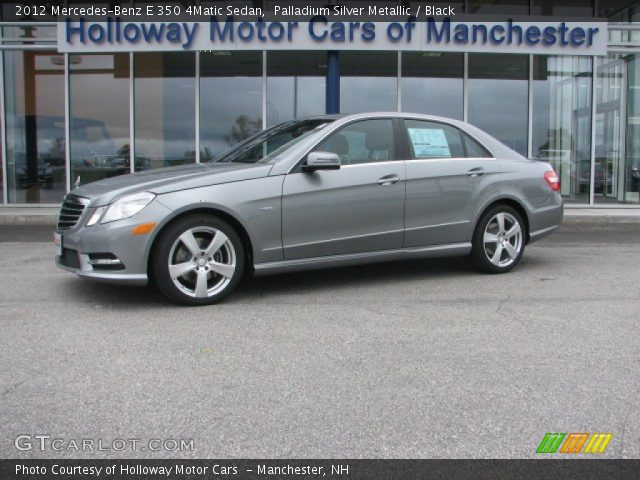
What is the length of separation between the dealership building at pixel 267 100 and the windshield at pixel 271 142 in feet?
22.8

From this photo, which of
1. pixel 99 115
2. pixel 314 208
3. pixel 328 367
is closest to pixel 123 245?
pixel 314 208

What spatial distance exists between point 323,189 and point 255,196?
0.62m

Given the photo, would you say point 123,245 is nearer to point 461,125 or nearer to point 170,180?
point 170,180

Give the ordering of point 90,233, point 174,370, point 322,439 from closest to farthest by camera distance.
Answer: point 322,439
point 174,370
point 90,233

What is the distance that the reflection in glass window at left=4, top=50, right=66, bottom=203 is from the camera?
514 inches

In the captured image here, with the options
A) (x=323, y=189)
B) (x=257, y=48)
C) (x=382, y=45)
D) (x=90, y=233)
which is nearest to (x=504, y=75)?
(x=382, y=45)

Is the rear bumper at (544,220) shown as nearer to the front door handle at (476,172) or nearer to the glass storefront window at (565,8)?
the front door handle at (476,172)

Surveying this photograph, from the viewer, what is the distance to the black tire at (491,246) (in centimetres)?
638

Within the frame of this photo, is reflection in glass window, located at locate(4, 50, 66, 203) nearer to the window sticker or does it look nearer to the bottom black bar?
the window sticker

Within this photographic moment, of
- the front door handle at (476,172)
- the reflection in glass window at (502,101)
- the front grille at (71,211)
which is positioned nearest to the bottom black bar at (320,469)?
the front grille at (71,211)

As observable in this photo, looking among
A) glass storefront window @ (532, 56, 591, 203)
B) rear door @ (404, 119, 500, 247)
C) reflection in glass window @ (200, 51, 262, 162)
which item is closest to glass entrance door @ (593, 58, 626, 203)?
glass storefront window @ (532, 56, 591, 203)

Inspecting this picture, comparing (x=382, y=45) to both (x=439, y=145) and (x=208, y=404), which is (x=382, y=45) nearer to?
(x=439, y=145)

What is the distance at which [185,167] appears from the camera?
5.82 meters

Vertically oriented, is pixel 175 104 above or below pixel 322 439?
above
